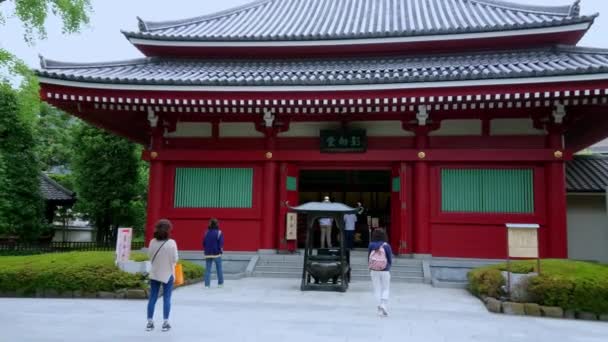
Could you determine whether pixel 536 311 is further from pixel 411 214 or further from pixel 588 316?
pixel 411 214

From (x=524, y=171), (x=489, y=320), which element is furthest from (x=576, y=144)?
(x=489, y=320)

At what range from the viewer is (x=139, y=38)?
50.8 feet

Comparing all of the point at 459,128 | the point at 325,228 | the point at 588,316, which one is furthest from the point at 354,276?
the point at 588,316

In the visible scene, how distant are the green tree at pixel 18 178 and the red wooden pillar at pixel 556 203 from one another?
21.1 meters

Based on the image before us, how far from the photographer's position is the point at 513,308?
8.58 metres

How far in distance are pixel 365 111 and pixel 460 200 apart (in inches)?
151

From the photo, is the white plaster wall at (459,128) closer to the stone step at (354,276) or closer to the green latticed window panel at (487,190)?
the green latticed window panel at (487,190)

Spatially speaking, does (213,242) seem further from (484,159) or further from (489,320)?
(484,159)

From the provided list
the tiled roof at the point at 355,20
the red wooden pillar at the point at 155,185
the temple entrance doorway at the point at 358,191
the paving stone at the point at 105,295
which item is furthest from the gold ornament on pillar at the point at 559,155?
the paving stone at the point at 105,295

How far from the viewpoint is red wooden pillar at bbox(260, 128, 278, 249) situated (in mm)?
13867

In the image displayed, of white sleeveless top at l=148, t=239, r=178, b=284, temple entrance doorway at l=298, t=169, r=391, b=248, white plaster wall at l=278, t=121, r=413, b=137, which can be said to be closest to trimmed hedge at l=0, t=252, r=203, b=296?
white sleeveless top at l=148, t=239, r=178, b=284

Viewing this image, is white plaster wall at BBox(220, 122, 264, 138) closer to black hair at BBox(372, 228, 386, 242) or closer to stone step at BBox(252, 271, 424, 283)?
stone step at BBox(252, 271, 424, 283)

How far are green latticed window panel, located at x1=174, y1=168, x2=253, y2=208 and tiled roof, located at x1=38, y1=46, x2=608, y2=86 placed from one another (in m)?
2.95

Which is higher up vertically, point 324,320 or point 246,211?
point 246,211
